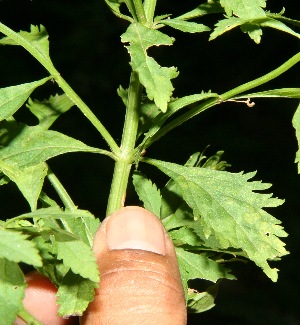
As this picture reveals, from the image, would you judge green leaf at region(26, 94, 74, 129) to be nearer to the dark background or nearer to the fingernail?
the fingernail

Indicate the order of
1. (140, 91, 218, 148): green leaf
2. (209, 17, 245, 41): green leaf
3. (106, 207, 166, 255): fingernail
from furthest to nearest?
(106, 207, 166, 255): fingernail
(140, 91, 218, 148): green leaf
(209, 17, 245, 41): green leaf

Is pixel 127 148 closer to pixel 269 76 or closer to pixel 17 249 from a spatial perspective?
pixel 269 76

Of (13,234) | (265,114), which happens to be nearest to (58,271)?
(13,234)

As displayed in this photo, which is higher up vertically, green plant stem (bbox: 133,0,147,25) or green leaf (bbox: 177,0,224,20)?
green leaf (bbox: 177,0,224,20)

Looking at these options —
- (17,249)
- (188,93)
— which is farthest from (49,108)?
(188,93)

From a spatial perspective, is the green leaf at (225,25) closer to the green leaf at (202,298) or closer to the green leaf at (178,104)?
the green leaf at (178,104)

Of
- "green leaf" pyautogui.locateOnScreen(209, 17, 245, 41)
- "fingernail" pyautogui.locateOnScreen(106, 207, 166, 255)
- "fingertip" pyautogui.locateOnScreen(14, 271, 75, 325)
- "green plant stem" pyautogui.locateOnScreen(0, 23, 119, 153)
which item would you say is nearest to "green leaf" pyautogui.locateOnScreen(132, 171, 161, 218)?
"fingernail" pyautogui.locateOnScreen(106, 207, 166, 255)
